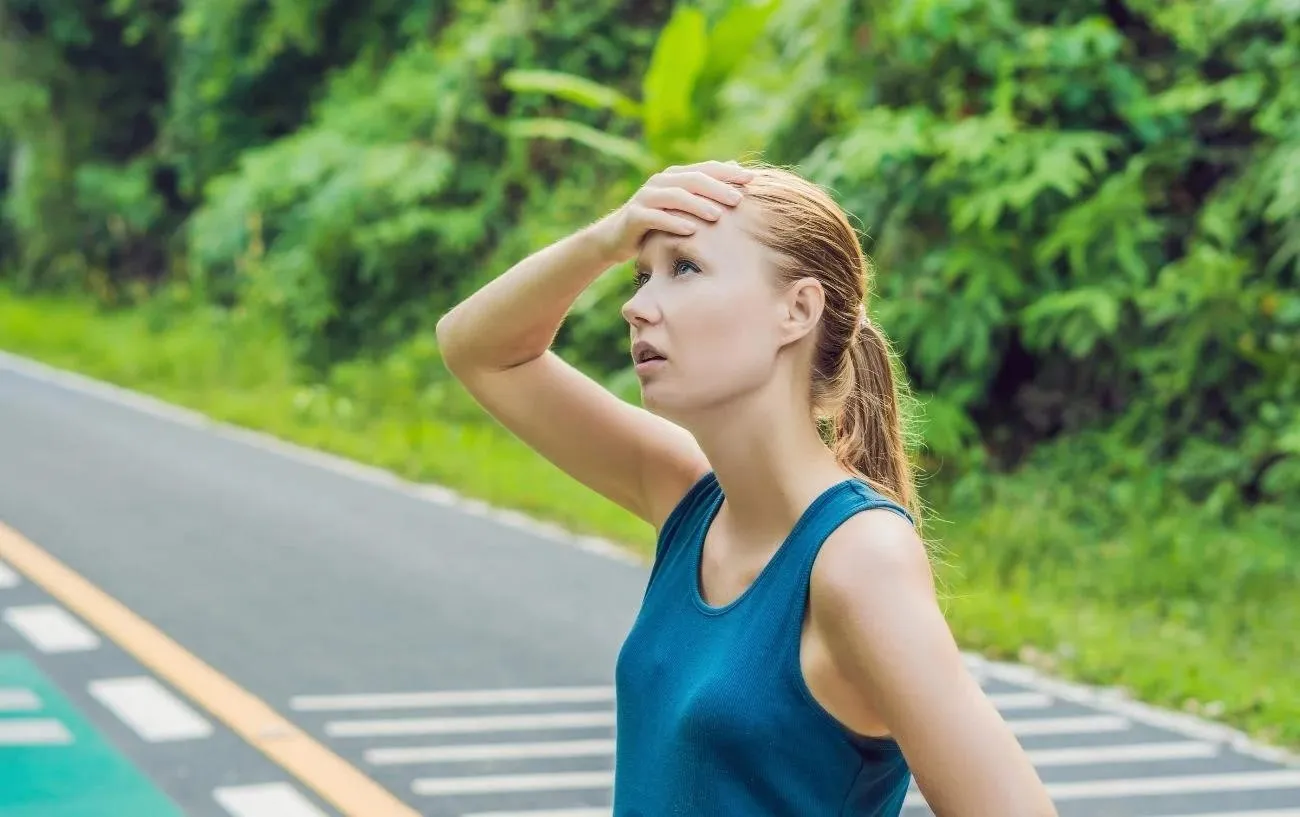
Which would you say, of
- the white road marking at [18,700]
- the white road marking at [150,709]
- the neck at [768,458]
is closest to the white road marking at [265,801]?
the white road marking at [150,709]

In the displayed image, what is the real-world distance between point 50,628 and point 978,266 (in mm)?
5680

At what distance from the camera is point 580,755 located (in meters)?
6.49

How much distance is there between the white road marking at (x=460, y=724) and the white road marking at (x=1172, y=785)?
4.08ft

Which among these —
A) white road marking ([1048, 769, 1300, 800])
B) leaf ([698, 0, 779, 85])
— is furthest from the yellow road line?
leaf ([698, 0, 779, 85])

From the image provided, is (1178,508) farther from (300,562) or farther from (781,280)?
(781,280)

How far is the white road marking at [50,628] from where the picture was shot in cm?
769

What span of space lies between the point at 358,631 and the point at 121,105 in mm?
21666

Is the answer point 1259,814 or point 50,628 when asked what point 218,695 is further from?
point 1259,814

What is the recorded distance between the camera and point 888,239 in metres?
11.8

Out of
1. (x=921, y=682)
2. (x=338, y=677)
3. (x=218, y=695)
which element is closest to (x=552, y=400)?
(x=921, y=682)

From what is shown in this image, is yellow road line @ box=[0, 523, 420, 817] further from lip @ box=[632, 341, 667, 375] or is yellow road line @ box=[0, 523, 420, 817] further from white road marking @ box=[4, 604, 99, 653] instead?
lip @ box=[632, 341, 667, 375]

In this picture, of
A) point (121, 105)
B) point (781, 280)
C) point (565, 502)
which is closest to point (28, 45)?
point (121, 105)

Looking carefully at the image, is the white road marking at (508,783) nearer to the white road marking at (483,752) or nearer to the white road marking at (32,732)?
the white road marking at (483,752)

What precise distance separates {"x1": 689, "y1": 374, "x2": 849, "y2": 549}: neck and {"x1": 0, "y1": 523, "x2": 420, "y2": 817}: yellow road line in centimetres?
394
